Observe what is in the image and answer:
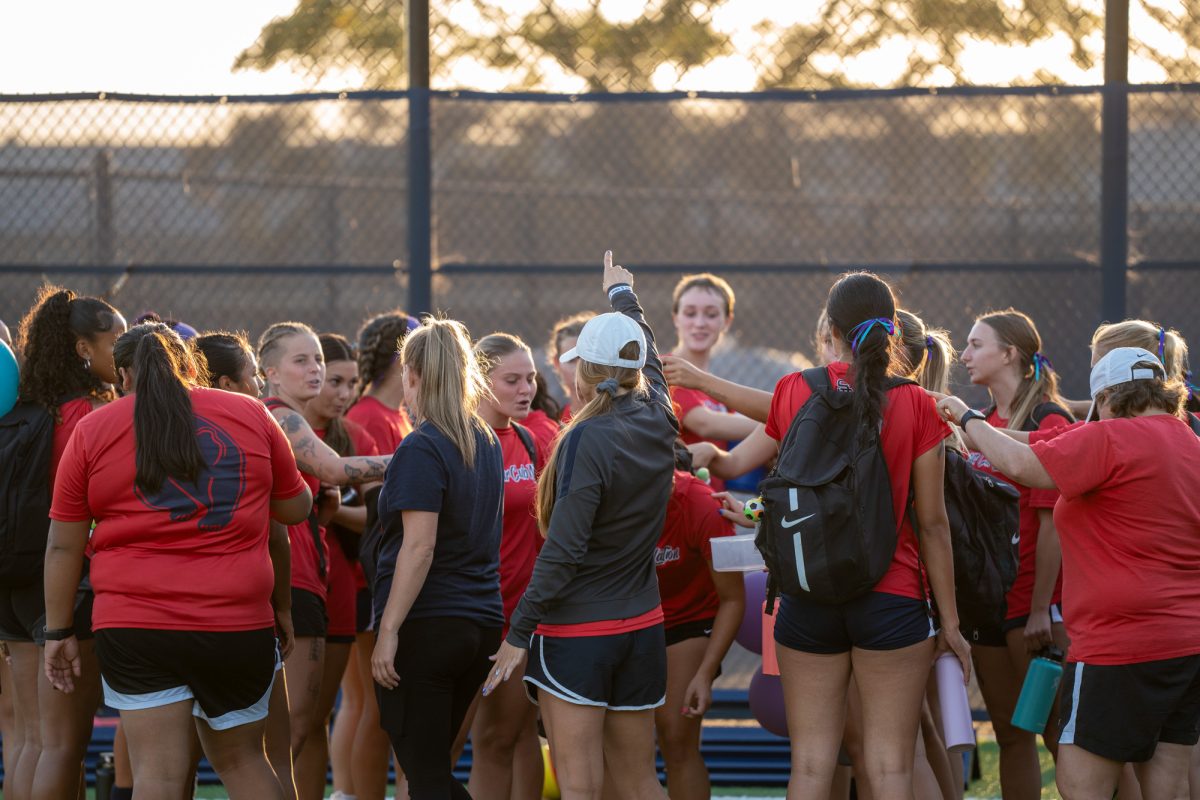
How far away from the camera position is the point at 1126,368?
3.90 meters

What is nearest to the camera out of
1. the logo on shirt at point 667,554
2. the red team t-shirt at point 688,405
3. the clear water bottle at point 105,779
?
the logo on shirt at point 667,554

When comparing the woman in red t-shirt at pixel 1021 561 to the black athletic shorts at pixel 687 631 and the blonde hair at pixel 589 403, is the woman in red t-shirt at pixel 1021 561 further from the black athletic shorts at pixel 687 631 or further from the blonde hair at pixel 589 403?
the blonde hair at pixel 589 403

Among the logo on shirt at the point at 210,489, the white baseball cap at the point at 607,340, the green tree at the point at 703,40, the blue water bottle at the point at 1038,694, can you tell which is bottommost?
the blue water bottle at the point at 1038,694

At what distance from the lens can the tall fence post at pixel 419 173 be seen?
6398 mm

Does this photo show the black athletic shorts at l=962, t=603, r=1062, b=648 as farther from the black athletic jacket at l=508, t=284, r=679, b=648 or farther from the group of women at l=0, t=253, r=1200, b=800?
the black athletic jacket at l=508, t=284, r=679, b=648

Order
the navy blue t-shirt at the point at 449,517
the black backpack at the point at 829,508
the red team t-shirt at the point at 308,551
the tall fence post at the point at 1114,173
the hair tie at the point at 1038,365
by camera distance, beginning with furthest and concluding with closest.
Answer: the tall fence post at the point at 1114,173 → the hair tie at the point at 1038,365 → the red team t-shirt at the point at 308,551 → the navy blue t-shirt at the point at 449,517 → the black backpack at the point at 829,508

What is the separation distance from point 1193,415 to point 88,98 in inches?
200

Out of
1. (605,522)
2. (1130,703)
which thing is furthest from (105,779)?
(1130,703)

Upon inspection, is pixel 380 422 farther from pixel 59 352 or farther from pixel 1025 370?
pixel 1025 370

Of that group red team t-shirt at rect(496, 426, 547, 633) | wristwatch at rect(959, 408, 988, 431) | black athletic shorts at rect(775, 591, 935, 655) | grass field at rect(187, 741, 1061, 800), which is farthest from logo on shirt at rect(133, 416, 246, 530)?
grass field at rect(187, 741, 1061, 800)

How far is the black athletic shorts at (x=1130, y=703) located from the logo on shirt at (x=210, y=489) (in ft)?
8.15

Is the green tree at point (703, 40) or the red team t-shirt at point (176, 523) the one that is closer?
the red team t-shirt at point (176, 523)

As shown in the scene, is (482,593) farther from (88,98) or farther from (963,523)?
(88,98)

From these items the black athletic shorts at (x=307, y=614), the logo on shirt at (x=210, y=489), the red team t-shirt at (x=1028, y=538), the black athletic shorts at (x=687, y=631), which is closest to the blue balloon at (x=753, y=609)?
the black athletic shorts at (x=687, y=631)
